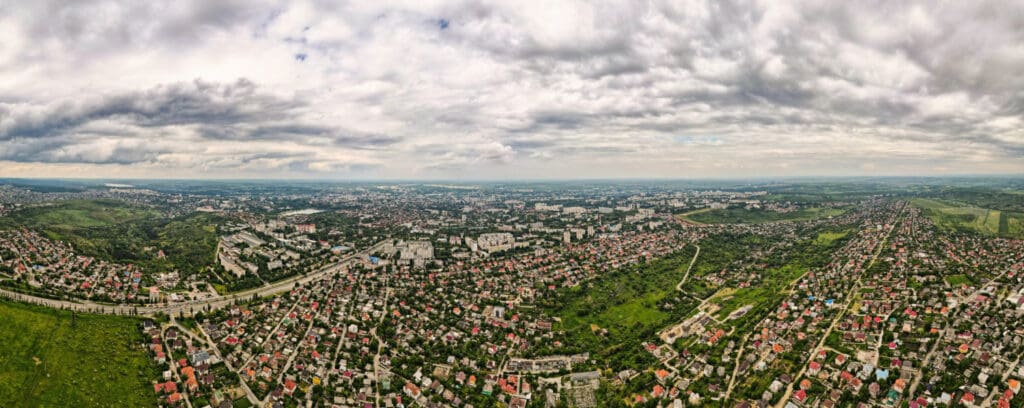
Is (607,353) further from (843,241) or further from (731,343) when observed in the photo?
(843,241)

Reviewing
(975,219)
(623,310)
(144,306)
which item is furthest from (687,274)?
(975,219)

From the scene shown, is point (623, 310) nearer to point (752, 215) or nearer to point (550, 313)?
point (550, 313)

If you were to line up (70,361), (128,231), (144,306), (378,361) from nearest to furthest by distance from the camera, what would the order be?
(70,361) → (378,361) → (144,306) → (128,231)

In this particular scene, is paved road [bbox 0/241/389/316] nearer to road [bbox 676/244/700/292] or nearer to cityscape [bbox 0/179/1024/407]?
cityscape [bbox 0/179/1024/407]

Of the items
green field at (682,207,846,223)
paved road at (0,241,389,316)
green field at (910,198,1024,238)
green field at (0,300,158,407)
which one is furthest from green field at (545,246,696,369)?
green field at (910,198,1024,238)

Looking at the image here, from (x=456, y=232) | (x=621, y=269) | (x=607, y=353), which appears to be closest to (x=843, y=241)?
(x=621, y=269)

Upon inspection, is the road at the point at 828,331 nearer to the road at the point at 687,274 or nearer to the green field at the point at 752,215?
the road at the point at 687,274
